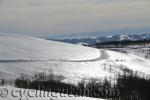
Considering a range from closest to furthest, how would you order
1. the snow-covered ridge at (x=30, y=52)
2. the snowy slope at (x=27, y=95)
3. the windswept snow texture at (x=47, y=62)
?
the snowy slope at (x=27, y=95) < the windswept snow texture at (x=47, y=62) < the snow-covered ridge at (x=30, y=52)

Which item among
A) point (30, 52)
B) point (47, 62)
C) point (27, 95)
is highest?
point (30, 52)

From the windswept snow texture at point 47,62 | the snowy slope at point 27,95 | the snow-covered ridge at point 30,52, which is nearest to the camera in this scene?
the snowy slope at point 27,95

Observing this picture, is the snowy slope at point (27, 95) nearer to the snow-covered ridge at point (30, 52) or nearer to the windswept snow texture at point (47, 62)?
the windswept snow texture at point (47, 62)

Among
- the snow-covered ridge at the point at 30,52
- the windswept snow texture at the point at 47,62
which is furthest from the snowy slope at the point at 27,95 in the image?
the snow-covered ridge at the point at 30,52

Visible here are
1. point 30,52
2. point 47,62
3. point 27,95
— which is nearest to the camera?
point 27,95

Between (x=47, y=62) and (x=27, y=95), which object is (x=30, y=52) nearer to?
(x=47, y=62)

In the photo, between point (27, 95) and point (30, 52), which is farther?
point (30, 52)

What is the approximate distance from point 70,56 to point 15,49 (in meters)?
15.2

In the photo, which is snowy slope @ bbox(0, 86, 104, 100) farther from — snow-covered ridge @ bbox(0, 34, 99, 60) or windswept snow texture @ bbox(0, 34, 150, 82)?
snow-covered ridge @ bbox(0, 34, 99, 60)

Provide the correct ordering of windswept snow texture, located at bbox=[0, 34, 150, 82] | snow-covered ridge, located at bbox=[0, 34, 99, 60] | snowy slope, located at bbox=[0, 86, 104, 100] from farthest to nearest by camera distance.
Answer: snow-covered ridge, located at bbox=[0, 34, 99, 60]
windswept snow texture, located at bbox=[0, 34, 150, 82]
snowy slope, located at bbox=[0, 86, 104, 100]

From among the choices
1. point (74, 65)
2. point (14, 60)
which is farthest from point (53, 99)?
point (74, 65)

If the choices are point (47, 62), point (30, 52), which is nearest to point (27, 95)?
point (47, 62)

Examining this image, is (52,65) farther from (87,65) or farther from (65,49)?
(65,49)

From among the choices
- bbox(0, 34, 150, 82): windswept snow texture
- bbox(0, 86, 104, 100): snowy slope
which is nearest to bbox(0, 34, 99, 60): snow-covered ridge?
bbox(0, 34, 150, 82): windswept snow texture
